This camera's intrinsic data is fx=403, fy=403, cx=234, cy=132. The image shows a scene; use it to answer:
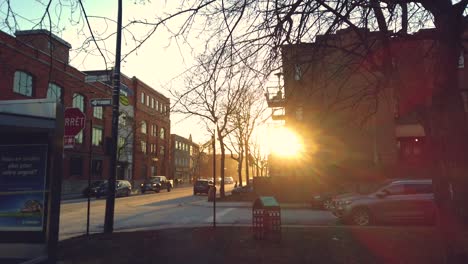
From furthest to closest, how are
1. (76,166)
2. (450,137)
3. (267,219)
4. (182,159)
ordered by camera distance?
(182,159), (76,166), (267,219), (450,137)

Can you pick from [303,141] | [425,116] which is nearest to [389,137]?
[303,141]

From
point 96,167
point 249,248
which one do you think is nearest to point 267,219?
point 249,248

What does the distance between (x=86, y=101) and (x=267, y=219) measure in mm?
38229

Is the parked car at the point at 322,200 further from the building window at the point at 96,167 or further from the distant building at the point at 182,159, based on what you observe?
the distant building at the point at 182,159

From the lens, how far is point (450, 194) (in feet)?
20.2

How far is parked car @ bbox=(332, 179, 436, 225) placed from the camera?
13781mm

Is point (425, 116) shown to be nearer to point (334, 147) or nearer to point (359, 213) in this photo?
point (359, 213)

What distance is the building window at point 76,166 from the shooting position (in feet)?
139

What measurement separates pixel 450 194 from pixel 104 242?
22.6 feet

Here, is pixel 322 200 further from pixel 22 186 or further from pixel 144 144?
pixel 144 144

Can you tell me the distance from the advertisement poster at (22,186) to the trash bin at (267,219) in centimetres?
470

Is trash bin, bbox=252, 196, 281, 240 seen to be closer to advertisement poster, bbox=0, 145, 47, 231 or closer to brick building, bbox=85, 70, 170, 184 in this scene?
advertisement poster, bbox=0, 145, 47, 231

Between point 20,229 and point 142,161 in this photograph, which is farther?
point 142,161

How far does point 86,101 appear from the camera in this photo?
142 ft
